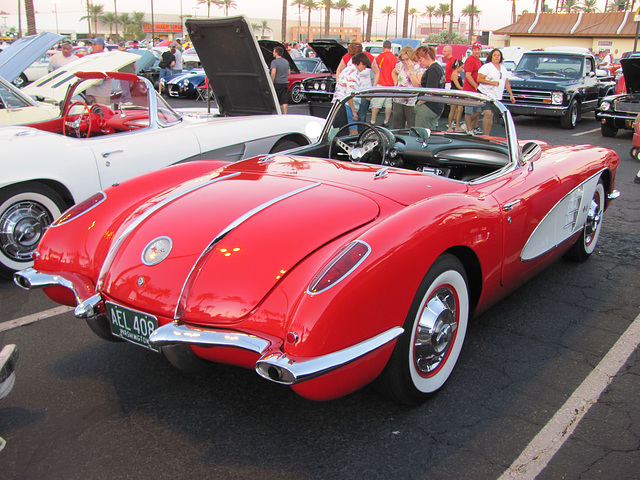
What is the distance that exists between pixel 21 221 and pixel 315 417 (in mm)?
2888

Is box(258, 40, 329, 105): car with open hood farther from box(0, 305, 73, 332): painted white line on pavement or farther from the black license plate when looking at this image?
the black license plate

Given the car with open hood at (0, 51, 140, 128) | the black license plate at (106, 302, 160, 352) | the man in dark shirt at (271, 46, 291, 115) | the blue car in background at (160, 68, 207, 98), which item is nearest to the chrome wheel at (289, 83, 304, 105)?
the blue car in background at (160, 68, 207, 98)

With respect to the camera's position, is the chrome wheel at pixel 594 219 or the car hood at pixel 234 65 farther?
the car hood at pixel 234 65

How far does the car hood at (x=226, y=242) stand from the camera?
2248 millimetres

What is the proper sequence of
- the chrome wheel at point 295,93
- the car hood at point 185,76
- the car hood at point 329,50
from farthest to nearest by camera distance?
1. the car hood at point 185,76
2. the chrome wheel at point 295,93
3. the car hood at point 329,50

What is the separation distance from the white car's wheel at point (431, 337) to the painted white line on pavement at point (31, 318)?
2299mm

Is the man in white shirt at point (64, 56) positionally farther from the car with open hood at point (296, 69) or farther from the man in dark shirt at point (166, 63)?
the man in dark shirt at point (166, 63)

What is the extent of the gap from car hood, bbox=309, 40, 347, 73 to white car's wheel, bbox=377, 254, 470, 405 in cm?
1072

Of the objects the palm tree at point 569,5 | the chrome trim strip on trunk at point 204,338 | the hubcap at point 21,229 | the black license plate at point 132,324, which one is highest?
the palm tree at point 569,5

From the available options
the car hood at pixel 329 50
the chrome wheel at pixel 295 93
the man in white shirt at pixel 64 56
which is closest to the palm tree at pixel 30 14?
the chrome wheel at pixel 295 93

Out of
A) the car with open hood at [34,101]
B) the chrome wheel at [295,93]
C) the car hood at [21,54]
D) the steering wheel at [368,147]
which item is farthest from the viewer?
the chrome wheel at [295,93]

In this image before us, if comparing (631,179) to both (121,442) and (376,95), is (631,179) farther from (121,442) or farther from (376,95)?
(121,442)

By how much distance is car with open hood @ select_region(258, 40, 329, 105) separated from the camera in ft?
39.4

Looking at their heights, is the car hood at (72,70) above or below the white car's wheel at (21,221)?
above
